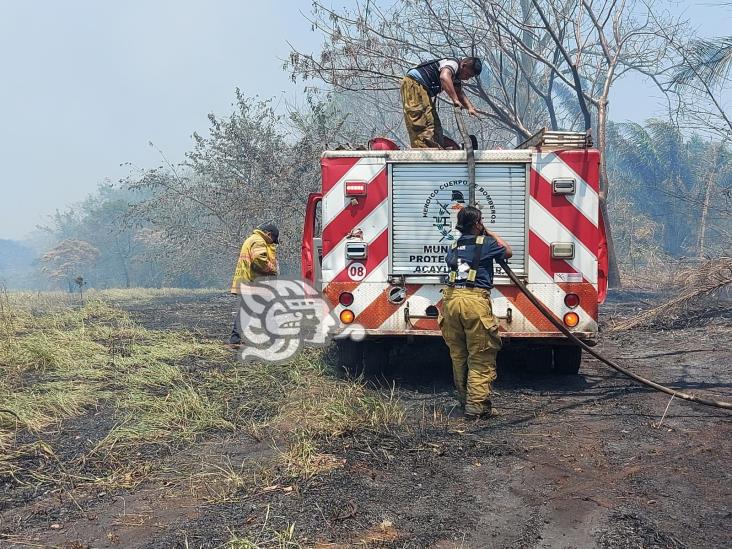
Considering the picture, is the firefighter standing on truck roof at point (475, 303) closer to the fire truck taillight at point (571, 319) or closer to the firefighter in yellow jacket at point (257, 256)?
the fire truck taillight at point (571, 319)

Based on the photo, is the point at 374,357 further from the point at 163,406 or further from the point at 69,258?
the point at 69,258

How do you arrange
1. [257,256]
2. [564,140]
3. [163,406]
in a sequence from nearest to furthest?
[163,406], [564,140], [257,256]

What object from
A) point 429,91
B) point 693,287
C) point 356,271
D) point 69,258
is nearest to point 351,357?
point 356,271

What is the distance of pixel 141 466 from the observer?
13.2 ft

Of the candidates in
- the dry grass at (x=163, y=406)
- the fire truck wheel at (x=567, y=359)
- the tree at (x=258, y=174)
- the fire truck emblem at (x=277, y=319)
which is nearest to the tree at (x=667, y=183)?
the tree at (x=258, y=174)

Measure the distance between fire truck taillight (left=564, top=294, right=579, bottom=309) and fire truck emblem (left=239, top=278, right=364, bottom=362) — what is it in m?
2.79

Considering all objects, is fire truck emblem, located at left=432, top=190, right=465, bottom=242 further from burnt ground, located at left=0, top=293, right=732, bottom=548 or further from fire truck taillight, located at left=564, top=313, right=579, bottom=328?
burnt ground, located at left=0, top=293, right=732, bottom=548

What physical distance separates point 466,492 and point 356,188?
301cm

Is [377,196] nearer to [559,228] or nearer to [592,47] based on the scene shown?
[559,228]

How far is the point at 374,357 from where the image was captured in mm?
6211

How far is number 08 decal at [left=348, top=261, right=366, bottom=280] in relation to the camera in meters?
5.75

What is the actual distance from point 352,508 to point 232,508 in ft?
2.07

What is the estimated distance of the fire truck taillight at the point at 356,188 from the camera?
570cm

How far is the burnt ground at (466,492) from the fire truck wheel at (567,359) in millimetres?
686
